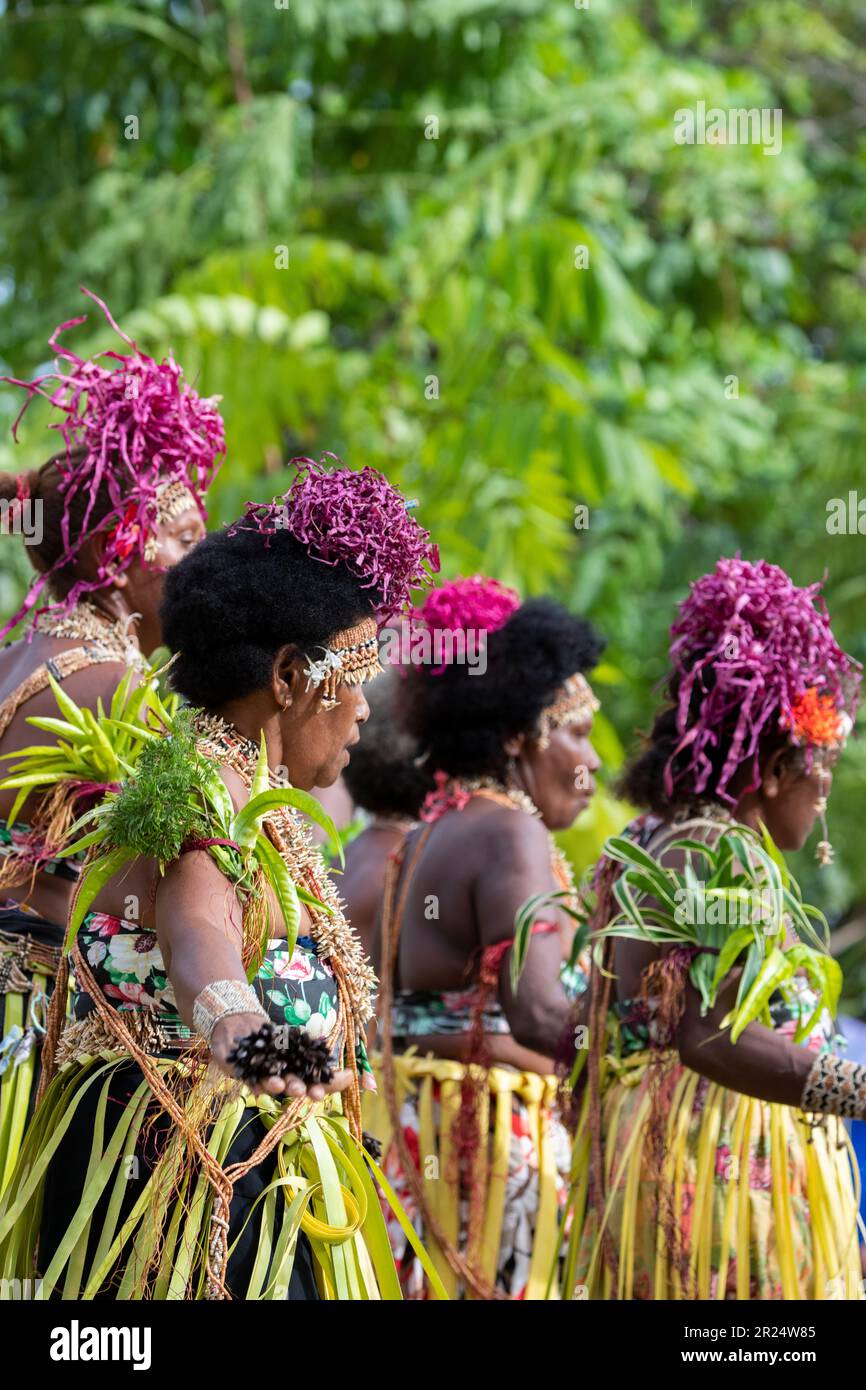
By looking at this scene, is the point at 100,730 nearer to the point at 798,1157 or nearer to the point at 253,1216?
the point at 253,1216

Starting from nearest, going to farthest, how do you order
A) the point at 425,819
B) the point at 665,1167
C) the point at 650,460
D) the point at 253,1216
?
the point at 253,1216 < the point at 665,1167 < the point at 425,819 < the point at 650,460

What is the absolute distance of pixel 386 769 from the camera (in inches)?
215

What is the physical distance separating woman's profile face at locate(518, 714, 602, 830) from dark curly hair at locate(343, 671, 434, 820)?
2.06 ft

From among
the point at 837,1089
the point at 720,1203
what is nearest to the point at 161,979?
the point at 837,1089

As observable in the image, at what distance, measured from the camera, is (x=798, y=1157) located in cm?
375

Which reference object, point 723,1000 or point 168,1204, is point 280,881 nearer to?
point 168,1204

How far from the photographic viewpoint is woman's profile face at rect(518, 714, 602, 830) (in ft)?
15.5

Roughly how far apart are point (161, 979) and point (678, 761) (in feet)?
5.15

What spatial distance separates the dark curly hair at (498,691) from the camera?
468 centimetres

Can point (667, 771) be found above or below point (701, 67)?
below

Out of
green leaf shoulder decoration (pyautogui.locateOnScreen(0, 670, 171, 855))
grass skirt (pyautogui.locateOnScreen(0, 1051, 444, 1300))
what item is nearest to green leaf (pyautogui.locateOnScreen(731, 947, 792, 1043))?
grass skirt (pyautogui.locateOnScreen(0, 1051, 444, 1300))

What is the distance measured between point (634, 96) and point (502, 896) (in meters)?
7.30

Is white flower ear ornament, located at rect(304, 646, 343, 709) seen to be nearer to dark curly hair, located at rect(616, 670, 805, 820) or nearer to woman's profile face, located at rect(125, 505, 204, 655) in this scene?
woman's profile face, located at rect(125, 505, 204, 655)
